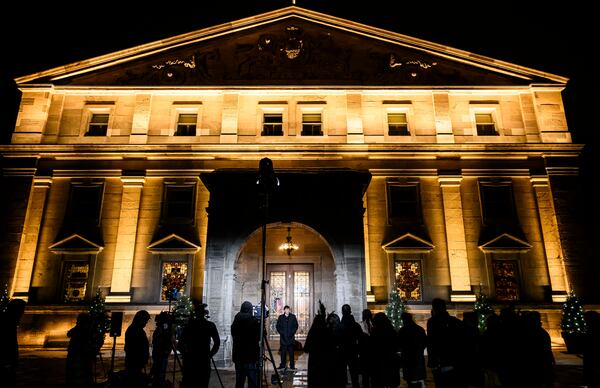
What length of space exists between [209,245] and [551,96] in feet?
69.0

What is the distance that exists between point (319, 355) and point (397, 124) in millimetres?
17454

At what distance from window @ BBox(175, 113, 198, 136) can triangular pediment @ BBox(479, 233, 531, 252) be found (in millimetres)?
17007

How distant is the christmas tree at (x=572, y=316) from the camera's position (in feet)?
56.3

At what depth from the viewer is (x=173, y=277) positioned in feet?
65.0

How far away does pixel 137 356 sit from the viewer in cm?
741

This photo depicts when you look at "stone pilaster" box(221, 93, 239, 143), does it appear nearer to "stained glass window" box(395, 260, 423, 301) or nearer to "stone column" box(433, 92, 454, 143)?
"stained glass window" box(395, 260, 423, 301)

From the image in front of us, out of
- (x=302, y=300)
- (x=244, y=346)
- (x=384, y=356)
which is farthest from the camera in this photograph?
(x=302, y=300)

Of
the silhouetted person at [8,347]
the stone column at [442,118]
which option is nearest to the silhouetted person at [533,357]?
the silhouetted person at [8,347]

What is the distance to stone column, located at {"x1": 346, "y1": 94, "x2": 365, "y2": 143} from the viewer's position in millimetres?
21828

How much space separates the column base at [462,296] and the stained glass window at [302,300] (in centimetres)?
754

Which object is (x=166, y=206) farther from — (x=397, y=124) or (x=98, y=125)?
(x=397, y=124)

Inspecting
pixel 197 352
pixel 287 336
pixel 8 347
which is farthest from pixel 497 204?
pixel 8 347

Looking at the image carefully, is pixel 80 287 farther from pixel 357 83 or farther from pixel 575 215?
pixel 575 215

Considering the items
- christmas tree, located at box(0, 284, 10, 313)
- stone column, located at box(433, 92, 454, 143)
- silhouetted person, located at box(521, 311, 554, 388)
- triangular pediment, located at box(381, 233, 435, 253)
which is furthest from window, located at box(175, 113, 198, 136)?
silhouetted person, located at box(521, 311, 554, 388)
